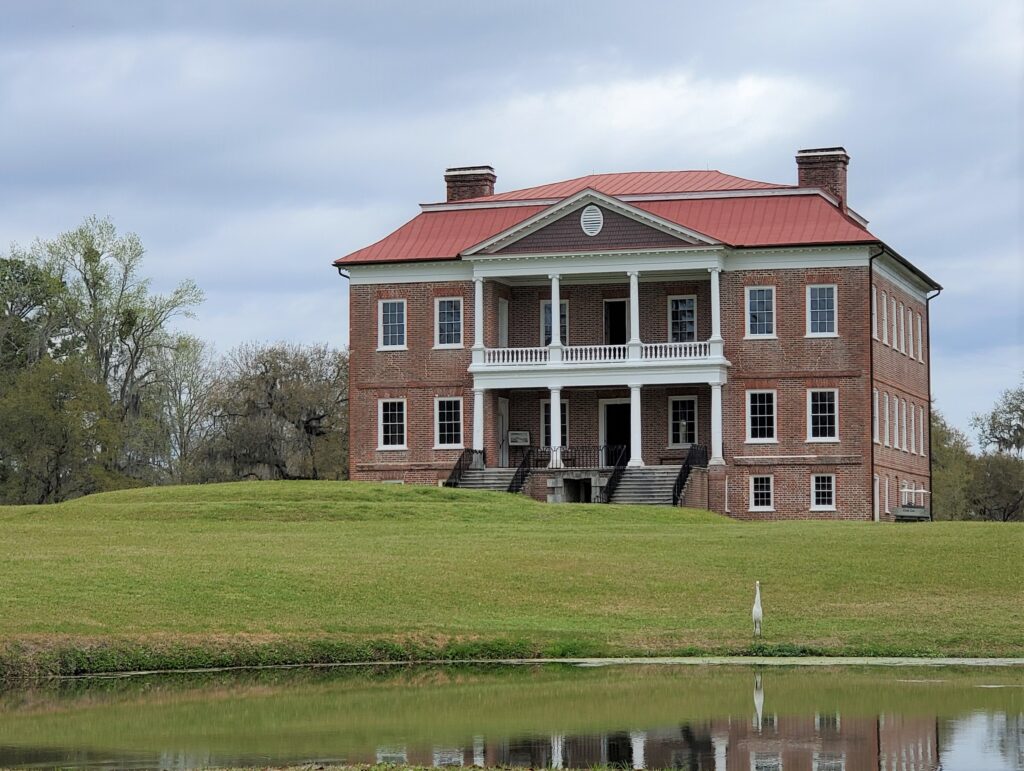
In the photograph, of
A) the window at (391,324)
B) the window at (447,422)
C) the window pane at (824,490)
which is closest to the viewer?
the window pane at (824,490)

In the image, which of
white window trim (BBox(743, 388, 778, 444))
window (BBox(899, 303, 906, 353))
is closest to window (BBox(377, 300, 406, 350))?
white window trim (BBox(743, 388, 778, 444))

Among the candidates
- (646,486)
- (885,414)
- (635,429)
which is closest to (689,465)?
(646,486)

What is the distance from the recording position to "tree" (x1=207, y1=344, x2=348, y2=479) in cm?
7981

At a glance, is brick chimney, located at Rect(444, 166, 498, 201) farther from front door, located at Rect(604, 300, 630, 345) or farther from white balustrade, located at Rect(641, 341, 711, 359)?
white balustrade, located at Rect(641, 341, 711, 359)

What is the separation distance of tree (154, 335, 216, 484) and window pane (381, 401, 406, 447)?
28544 mm

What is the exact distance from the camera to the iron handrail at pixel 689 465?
2052 inches

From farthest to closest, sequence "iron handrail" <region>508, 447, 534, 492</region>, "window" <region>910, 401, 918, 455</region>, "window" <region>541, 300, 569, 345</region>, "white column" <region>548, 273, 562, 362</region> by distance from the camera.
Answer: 1. "window" <region>910, 401, 918, 455</region>
2. "window" <region>541, 300, 569, 345</region>
3. "white column" <region>548, 273, 562, 362</region>
4. "iron handrail" <region>508, 447, 534, 492</region>

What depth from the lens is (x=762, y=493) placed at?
55594 millimetres

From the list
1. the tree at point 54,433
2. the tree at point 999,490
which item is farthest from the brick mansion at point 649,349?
the tree at point 999,490

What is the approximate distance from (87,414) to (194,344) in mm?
22034

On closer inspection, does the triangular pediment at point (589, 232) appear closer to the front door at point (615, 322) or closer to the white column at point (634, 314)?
the white column at point (634, 314)

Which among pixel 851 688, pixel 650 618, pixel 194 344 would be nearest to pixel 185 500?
pixel 650 618

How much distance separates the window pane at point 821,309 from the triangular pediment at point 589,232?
344 centimetres

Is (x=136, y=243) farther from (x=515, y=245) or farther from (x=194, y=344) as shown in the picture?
(x=515, y=245)
